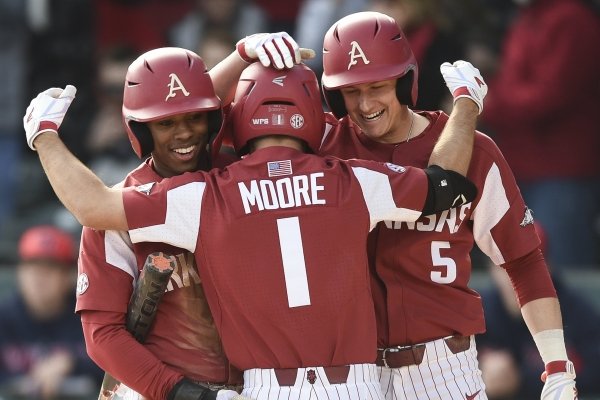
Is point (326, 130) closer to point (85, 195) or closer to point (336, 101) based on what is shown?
point (336, 101)

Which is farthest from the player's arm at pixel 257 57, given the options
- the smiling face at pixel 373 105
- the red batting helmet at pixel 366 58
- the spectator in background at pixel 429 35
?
the spectator in background at pixel 429 35

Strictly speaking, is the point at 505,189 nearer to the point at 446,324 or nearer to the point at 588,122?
the point at 446,324

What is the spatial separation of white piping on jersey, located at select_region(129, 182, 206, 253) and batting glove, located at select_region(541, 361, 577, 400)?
1442 mm

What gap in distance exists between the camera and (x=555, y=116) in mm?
7969

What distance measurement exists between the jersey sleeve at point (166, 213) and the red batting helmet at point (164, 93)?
12.1 inches

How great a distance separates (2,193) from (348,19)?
4310 millimetres

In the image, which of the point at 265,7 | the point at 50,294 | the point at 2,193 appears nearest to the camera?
the point at 50,294

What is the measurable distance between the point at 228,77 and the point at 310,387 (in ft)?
4.18

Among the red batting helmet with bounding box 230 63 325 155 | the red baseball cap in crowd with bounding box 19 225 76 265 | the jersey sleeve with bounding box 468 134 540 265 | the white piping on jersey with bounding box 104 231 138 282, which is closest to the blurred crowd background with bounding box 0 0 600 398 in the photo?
the red baseball cap in crowd with bounding box 19 225 76 265

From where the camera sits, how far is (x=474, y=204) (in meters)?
5.04

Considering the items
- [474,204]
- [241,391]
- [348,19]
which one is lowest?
[241,391]

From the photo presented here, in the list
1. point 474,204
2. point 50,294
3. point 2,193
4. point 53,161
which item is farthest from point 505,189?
point 2,193

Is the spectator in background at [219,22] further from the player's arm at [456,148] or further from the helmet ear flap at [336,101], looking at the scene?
the player's arm at [456,148]

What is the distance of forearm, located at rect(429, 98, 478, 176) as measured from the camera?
192 inches
